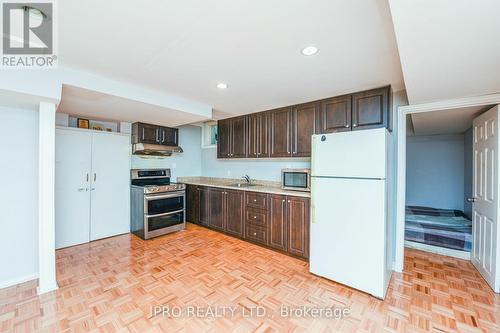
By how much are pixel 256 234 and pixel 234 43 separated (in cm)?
280

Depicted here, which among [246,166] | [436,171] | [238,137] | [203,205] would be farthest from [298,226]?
[436,171]

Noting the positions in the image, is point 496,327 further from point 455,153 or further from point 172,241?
point 455,153

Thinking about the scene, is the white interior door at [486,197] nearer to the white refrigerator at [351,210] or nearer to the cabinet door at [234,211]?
the white refrigerator at [351,210]

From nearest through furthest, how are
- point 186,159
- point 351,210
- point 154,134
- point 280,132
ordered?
point 351,210 → point 280,132 → point 154,134 → point 186,159

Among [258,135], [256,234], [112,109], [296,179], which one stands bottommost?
[256,234]

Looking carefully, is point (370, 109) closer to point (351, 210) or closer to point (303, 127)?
point (303, 127)

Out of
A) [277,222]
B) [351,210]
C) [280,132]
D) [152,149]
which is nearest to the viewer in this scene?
[351,210]

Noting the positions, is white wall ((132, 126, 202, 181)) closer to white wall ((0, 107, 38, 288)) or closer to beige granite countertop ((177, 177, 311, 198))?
Answer: beige granite countertop ((177, 177, 311, 198))

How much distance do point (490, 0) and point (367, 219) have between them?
1.80 m

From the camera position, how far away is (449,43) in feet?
4.42

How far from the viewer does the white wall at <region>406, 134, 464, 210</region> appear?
201 inches

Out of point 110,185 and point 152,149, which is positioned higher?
point 152,149

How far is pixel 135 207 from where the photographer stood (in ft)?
13.4

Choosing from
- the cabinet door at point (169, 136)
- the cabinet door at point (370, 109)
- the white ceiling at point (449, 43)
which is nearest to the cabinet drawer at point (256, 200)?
the cabinet door at point (370, 109)
